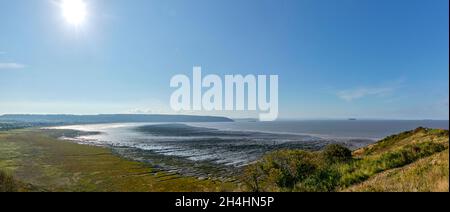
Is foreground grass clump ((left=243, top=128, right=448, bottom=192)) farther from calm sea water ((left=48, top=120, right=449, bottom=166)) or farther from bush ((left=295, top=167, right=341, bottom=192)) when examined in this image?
calm sea water ((left=48, top=120, right=449, bottom=166))

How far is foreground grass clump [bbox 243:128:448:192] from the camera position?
12.2 m

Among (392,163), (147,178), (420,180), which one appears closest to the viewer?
(420,180)

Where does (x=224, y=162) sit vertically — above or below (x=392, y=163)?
below

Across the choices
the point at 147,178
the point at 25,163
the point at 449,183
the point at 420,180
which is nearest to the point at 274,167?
the point at 420,180

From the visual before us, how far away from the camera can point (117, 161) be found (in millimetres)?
50156

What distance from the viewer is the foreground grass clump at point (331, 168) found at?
1224cm

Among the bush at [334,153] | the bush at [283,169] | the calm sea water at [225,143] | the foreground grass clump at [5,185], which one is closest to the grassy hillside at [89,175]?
the foreground grass clump at [5,185]

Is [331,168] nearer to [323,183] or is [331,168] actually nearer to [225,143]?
[323,183]

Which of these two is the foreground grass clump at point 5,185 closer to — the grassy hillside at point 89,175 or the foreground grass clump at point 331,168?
the grassy hillside at point 89,175

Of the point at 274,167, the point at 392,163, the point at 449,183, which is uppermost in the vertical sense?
the point at 449,183
